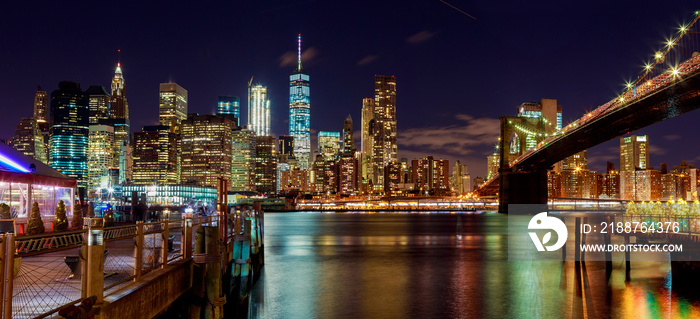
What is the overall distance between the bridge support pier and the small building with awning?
80.6 metres

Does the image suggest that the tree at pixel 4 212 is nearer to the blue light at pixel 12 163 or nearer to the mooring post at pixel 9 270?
the blue light at pixel 12 163

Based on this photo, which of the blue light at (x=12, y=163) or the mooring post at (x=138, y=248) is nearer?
the mooring post at (x=138, y=248)

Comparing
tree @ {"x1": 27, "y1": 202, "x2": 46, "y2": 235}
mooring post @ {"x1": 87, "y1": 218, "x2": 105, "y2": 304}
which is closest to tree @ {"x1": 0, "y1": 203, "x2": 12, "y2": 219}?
tree @ {"x1": 27, "y1": 202, "x2": 46, "y2": 235}

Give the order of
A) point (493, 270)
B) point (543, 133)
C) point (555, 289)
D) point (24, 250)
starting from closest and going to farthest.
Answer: point (24, 250) < point (555, 289) < point (493, 270) < point (543, 133)

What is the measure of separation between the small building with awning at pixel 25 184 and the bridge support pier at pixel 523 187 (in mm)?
80593

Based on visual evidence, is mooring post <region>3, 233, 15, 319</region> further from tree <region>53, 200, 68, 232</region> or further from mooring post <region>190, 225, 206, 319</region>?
tree <region>53, 200, 68, 232</region>

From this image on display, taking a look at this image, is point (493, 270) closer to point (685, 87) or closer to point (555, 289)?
point (555, 289)

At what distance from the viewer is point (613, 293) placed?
20.0 metres

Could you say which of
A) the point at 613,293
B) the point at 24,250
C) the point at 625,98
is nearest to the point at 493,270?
the point at 613,293

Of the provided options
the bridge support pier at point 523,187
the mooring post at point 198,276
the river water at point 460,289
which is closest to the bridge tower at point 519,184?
the bridge support pier at point 523,187

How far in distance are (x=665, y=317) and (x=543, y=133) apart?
101 metres

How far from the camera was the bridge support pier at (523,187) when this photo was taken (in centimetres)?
9581

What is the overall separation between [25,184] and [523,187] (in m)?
86.6

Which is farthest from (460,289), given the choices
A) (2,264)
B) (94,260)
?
(2,264)
